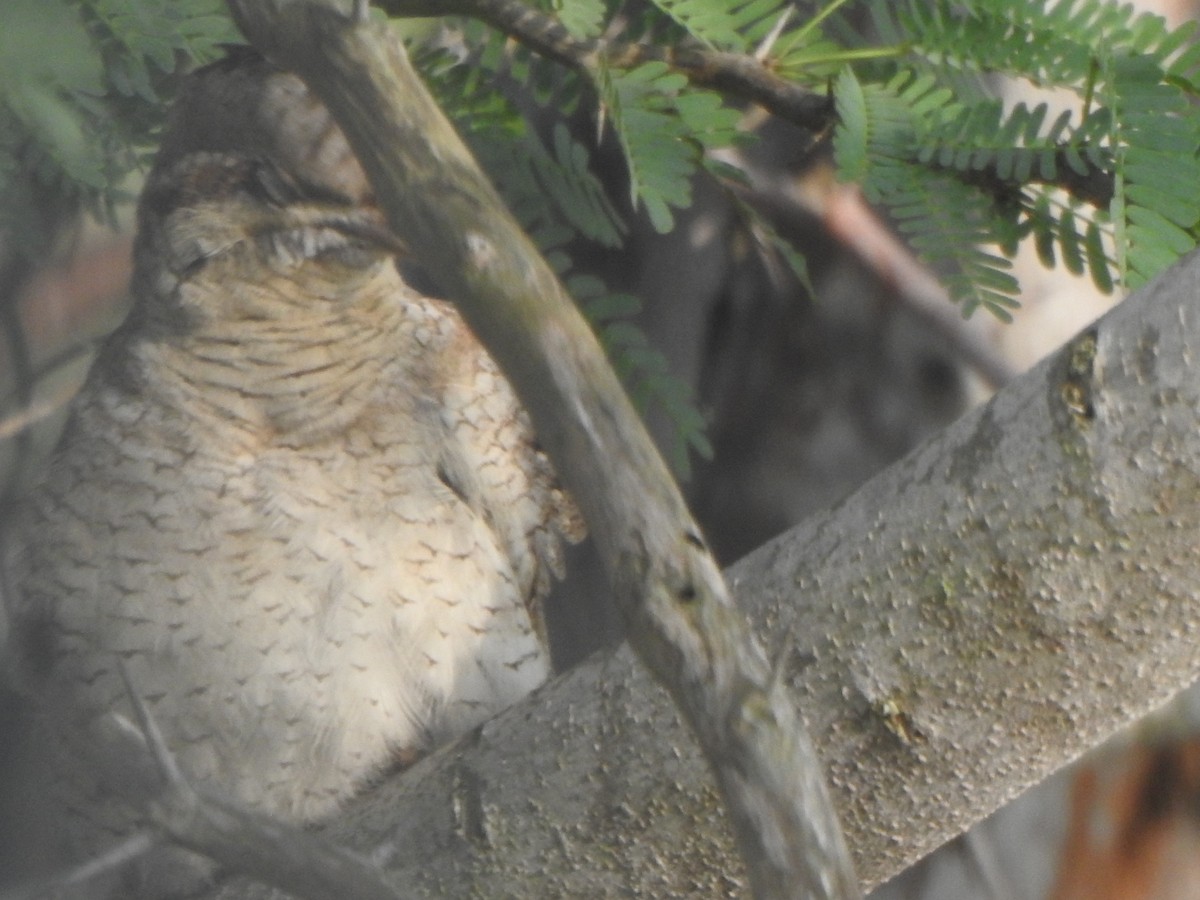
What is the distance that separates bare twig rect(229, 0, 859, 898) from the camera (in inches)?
26.7

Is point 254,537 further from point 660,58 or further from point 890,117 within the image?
point 890,117

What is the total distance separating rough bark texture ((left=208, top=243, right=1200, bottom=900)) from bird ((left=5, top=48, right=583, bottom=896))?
0.37m

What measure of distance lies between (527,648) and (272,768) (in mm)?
276

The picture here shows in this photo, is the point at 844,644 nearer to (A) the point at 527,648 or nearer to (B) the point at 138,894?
(A) the point at 527,648

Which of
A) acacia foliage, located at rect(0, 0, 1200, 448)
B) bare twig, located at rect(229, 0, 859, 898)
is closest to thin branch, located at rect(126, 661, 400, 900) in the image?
bare twig, located at rect(229, 0, 859, 898)

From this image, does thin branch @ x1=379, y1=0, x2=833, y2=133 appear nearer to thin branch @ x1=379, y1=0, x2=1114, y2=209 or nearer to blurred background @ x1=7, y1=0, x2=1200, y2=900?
thin branch @ x1=379, y1=0, x2=1114, y2=209

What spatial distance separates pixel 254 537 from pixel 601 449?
78 centimetres

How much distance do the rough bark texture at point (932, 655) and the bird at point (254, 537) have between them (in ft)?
1.22

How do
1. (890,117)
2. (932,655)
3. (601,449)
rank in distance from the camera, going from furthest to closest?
(890,117) → (932,655) → (601,449)

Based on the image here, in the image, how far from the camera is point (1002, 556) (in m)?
0.88

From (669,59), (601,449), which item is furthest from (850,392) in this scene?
(601,449)

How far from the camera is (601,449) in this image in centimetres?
73

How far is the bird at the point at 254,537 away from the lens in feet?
4.69

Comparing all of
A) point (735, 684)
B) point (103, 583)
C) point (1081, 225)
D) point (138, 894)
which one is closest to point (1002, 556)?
point (735, 684)
